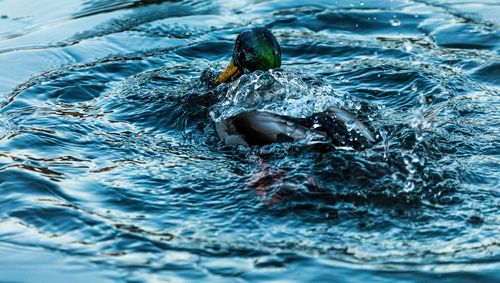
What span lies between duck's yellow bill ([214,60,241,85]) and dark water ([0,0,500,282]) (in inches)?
3.4

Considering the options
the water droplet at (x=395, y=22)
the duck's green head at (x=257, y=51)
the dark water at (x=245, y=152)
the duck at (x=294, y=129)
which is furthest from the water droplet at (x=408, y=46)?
the duck at (x=294, y=129)

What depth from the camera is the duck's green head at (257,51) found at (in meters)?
6.24

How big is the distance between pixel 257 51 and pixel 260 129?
1.13 metres

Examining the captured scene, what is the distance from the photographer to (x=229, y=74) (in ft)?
21.1

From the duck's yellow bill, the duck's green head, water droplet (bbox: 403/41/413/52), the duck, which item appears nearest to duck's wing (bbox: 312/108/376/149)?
the duck

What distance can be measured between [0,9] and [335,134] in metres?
4.56

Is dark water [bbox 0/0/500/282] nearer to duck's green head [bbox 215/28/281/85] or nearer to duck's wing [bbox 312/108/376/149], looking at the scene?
duck's wing [bbox 312/108/376/149]

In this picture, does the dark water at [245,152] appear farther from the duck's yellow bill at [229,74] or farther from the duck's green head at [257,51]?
the duck's green head at [257,51]

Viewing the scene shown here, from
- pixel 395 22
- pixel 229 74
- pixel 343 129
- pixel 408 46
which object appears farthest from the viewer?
pixel 395 22

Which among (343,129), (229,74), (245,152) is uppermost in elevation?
(229,74)

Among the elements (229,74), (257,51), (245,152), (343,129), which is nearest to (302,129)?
(343,129)

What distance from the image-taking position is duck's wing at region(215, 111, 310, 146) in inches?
202

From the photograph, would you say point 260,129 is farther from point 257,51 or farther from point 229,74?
point 229,74

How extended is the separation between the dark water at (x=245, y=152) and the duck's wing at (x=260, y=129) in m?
0.06
